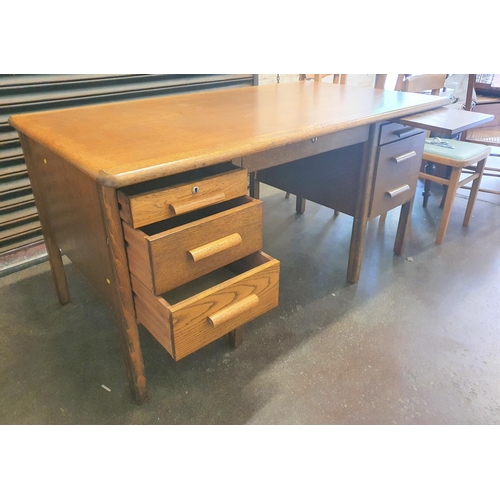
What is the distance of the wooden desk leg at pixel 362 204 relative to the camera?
162 cm

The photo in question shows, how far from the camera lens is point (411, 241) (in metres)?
2.26

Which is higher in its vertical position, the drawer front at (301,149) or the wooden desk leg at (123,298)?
the drawer front at (301,149)

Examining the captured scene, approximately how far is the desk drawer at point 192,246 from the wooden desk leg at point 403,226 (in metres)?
1.07

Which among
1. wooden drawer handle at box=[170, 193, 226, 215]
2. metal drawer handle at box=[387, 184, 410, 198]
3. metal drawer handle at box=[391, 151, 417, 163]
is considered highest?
wooden drawer handle at box=[170, 193, 226, 215]

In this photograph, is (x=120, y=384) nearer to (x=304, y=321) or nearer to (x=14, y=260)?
(x=304, y=321)

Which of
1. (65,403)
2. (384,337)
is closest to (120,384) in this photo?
(65,403)

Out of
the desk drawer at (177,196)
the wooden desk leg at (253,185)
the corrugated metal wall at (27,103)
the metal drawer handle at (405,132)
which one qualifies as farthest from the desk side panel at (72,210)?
the metal drawer handle at (405,132)

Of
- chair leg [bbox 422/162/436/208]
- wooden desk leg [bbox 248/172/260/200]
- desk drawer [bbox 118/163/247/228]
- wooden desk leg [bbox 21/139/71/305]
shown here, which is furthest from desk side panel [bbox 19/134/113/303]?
chair leg [bbox 422/162/436/208]

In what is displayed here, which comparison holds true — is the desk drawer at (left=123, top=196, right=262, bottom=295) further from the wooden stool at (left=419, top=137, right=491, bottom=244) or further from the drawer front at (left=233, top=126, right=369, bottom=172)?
the wooden stool at (left=419, top=137, right=491, bottom=244)

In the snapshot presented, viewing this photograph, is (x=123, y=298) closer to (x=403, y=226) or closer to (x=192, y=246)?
(x=192, y=246)

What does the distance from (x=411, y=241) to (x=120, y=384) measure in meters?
1.65

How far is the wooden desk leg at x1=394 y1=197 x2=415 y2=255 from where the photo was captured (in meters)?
2.01

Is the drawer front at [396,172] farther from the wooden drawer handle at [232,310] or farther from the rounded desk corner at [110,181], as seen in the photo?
the rounded desk corner at [110,181]

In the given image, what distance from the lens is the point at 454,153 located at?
2100 millimetres
